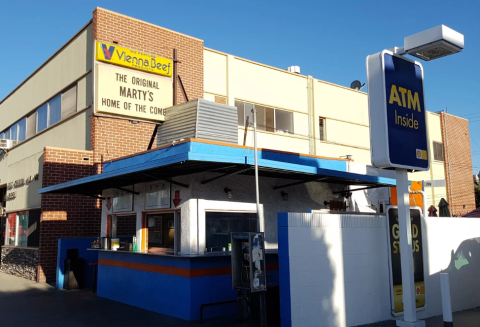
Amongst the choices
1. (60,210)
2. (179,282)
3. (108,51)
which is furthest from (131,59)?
(60,210)

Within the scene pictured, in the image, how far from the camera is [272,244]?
1139 centimetres

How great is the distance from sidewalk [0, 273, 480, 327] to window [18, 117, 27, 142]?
10.2 m

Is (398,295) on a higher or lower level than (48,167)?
lower

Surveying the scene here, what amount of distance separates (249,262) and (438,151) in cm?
2377

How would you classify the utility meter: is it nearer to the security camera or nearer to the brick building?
the security camera

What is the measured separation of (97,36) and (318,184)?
936 centimetres

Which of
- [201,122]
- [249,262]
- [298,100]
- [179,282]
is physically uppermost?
[298,100]

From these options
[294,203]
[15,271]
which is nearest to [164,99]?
[294,203]

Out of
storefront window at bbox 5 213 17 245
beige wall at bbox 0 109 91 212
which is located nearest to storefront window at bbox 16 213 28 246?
beige wall at bbox 0 109 91 212

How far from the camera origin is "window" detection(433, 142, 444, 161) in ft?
92.7

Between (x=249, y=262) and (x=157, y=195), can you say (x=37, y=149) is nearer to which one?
(x=157, y=195)

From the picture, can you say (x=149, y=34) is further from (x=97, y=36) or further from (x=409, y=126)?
(x=409, y=126)

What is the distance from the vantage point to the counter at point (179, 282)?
9.86 m

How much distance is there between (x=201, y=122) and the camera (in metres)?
11.5
